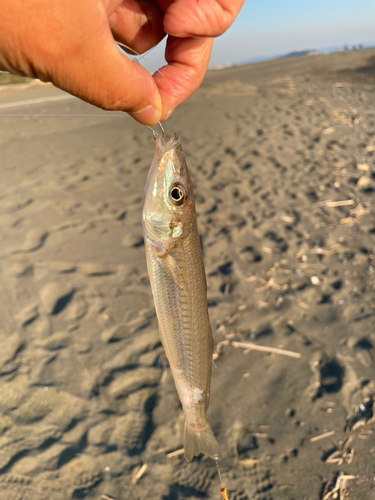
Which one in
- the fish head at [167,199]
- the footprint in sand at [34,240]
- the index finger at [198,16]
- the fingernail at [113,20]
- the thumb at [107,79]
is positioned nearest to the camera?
the thumb at [107,79]

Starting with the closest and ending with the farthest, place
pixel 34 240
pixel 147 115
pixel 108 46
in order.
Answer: pixel 108 46
pixel 147 115
pixel 34 240

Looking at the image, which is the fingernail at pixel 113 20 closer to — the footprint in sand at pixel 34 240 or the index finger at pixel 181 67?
the index finger at pixel 181 67

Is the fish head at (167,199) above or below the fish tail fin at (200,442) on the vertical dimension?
above

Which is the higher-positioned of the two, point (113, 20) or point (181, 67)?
point (113, 20)

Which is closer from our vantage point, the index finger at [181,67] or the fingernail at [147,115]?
the fingernail at [147,115]

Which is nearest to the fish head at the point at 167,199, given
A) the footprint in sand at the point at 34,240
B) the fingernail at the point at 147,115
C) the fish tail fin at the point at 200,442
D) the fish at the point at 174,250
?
the fish at the point at 174,250

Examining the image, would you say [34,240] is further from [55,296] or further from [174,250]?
[174,250]

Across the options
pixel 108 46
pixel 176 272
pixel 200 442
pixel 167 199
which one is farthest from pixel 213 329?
pixel 108 46
